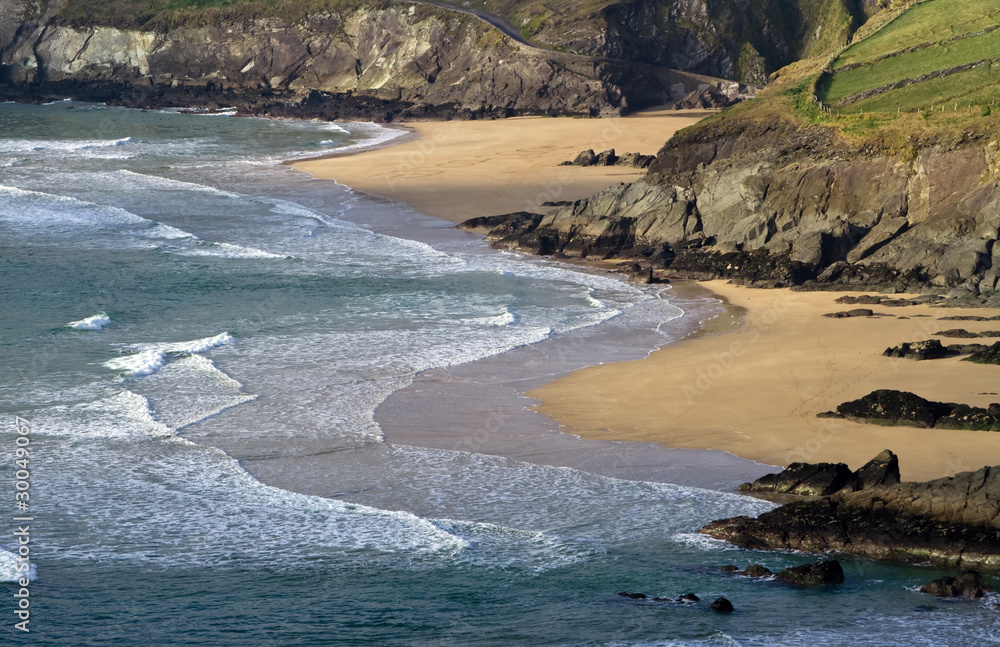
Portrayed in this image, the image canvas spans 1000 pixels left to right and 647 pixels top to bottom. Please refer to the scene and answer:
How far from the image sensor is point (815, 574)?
11.5 meters

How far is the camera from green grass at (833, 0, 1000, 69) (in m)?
35.5

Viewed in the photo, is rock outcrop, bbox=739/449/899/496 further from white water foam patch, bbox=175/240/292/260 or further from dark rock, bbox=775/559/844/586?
white water foam patch, bbox=175/240/292/260

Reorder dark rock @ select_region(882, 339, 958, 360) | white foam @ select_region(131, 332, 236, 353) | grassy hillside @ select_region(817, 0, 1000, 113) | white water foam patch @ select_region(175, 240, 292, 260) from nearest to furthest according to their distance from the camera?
dark rock @ select_region(882, 339, 958, 360) < white foam @ select_region(131, 332, 236, 353) < grassy hillside @ select_region(817, 0, 1000, 113) < white water foam patch @ select_region(175, 240, 292, 260)

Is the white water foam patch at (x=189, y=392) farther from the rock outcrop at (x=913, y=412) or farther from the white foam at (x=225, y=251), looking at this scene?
the white foam at (x=225, y=251)

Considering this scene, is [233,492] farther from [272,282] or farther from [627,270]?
[627,270]

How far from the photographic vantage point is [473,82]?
6881 cm

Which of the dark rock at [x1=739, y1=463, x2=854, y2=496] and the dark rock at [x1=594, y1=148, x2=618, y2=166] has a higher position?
the dark rock at [x1=594, y1=148, x2=618, y2=166]

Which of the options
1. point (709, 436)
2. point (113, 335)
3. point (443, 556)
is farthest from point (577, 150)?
point (443, 556)

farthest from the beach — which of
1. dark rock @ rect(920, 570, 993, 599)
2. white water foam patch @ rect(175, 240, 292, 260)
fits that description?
white water foam patch @ rect(175, 240, 292, 260)

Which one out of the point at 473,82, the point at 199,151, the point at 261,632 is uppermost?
the point at 473,82

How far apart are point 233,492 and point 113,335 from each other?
9.53m

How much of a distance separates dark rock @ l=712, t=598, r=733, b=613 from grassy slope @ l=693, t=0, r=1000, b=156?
62.5 ft

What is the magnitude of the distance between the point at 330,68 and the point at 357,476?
2675 inches

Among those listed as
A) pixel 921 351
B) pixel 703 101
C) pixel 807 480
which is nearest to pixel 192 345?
pixel 807 480
